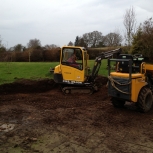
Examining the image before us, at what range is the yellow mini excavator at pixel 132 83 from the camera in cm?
688

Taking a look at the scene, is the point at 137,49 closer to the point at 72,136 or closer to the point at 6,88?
the point at 6,88

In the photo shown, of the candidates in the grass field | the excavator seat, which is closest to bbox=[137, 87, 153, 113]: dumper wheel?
the excavator seat

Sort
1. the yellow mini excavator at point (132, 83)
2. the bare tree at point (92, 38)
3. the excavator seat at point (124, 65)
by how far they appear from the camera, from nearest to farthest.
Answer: the yellow mini excavator at point (132, 83) < the excavator seat at point (124, 65) < the bare tree at point (92, 38)

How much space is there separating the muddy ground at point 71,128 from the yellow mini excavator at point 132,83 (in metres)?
0.51

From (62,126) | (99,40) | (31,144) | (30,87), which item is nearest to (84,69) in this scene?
(30,87)

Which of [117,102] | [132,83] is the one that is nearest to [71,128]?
[132,83]

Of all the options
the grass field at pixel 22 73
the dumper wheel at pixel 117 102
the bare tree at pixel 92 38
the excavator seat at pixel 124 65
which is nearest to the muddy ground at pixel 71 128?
the dumper wheel at pixel 117 102

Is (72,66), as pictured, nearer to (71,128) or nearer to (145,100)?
(145,100)

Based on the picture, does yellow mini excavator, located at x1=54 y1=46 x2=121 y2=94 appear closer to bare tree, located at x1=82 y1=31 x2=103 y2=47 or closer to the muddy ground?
the muddy ground

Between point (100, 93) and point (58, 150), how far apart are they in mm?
6636

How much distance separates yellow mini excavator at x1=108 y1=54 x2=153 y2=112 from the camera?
688cm

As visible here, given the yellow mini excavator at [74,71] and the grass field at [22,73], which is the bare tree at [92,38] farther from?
the yellow mini excavator at [74,71]

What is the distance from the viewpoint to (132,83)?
683 cm

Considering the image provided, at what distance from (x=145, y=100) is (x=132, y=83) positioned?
0.85 m
